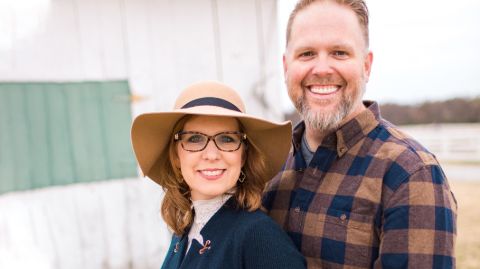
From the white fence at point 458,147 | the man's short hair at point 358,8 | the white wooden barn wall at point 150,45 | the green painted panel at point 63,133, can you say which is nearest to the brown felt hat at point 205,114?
the man's short hair at point 358,8

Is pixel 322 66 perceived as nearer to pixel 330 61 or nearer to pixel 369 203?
pixel 330 61

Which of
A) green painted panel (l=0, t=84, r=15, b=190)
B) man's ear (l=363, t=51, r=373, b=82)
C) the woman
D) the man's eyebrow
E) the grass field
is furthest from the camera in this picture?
the grass field

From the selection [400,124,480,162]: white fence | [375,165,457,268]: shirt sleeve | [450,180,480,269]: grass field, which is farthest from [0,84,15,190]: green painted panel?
[400,124,480,162]: white fence

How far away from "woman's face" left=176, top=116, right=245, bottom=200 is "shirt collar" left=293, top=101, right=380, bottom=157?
36cm

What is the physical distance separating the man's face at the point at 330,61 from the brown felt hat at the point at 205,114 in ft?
0.53

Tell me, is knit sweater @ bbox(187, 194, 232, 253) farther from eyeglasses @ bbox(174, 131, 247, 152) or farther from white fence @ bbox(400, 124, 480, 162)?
white fence @ bbox(400, 124, 480, 162)

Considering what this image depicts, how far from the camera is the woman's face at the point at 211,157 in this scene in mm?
1545

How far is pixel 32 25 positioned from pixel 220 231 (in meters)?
2.37

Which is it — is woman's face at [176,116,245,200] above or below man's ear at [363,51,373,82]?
below

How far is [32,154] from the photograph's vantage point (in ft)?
10.2

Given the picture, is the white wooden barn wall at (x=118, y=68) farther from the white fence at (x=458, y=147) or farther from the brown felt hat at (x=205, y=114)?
the white fence at (x=458, y=147)

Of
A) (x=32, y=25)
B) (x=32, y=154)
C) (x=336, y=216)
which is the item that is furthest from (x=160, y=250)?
(x=336, y=216)

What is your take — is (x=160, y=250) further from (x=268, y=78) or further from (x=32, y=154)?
(x=268, y=78)

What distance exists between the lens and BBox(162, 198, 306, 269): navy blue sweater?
4.47 ft
